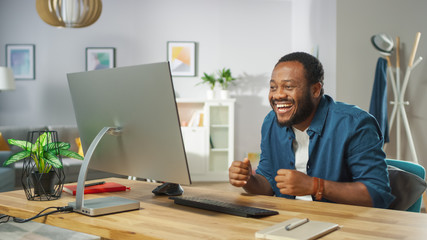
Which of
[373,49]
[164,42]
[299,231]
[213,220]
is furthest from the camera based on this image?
[164,42]

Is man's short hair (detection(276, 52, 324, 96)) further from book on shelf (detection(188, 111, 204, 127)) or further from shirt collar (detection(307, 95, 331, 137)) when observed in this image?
book on shelf (detection(188, 111, 204, 127))

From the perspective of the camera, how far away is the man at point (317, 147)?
1432 millimetres

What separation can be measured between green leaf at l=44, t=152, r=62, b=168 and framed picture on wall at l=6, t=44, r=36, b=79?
17.0ft

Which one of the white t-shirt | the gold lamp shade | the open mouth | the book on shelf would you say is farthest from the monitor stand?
the book on shelf

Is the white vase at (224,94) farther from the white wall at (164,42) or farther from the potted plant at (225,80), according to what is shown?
the white wall at (164,42)

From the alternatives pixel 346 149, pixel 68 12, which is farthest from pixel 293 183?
pixel 68 12

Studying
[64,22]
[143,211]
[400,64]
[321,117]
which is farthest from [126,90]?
[400,64]

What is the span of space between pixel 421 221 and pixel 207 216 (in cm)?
56

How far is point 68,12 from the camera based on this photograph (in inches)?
143

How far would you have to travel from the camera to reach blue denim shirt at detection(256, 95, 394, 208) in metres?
1.46

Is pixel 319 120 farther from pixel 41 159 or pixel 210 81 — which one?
pixel 210 81

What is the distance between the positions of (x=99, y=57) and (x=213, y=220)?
5.49m

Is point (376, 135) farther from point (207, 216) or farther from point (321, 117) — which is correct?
point (207, 216)

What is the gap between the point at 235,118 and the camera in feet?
21.1
